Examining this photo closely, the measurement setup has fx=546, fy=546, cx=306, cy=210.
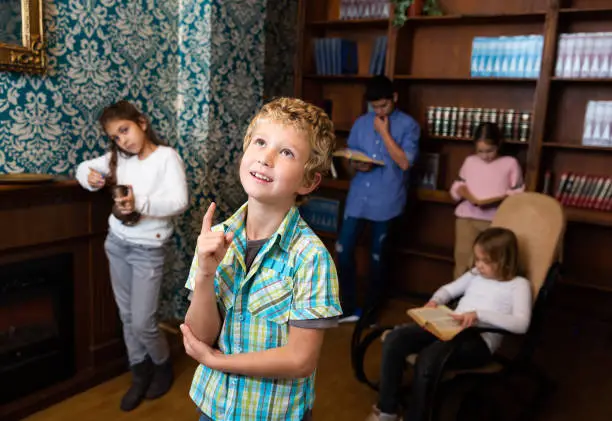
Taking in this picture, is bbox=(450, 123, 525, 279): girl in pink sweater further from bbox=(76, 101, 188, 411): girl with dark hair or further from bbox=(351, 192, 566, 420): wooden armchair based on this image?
bbox=(76, 101, 188, 411): girl with dark hair

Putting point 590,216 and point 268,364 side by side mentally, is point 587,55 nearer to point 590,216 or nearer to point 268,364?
point 590,216

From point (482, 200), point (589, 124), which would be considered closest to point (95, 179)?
point (482, 200)

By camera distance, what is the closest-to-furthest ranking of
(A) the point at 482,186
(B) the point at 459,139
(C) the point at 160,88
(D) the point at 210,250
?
(D) the point at 210,250
(C) the point at 160,88
(A) the point at 482,186
(B) the point at 459,139

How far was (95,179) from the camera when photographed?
94.1 inches

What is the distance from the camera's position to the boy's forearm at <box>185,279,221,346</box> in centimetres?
103

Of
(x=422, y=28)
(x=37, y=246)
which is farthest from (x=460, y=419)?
(x=422, y=28)

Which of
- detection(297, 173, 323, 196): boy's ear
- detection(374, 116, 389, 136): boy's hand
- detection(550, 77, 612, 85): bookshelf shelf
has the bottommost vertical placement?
detection(297, 173, 323, 196): boy's ear

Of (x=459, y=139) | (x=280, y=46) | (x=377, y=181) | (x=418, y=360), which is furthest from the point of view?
(x=280, y=46)

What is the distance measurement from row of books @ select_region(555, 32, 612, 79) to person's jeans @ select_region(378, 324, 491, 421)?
2.00 m

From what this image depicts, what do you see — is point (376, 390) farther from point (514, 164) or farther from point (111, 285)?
point (514, 164)

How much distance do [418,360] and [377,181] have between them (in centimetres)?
151

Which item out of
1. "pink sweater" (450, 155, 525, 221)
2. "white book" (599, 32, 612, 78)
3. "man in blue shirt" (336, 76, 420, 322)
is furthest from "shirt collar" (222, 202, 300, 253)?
"white book" (599, 32, 612, 78)

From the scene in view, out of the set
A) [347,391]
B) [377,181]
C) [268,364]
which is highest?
[377,181]

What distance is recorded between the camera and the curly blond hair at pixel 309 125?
1.05 m
